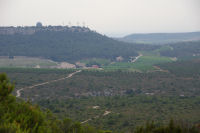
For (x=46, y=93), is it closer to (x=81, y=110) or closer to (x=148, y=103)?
(x=81, y=110)

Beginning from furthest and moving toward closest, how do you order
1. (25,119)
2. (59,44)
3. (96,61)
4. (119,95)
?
(59,44), (96,61), (119,95), (25,119)

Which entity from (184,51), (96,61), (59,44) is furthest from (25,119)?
(184,51)

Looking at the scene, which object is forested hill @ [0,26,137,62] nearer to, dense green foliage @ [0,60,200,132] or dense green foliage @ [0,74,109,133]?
dense green foliage @ [0,60,200,132]

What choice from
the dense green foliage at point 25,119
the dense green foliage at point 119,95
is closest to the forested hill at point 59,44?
the dense green foliage at point 119,95

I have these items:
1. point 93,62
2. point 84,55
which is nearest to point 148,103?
point 93,62

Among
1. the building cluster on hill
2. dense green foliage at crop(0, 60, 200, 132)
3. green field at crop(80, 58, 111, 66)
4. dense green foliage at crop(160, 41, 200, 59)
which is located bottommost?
dense green foliage at crop(0, 60, 200, 132)

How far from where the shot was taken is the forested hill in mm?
89062

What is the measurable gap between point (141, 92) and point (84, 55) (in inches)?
1846

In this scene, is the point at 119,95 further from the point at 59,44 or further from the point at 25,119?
the point at 59,44

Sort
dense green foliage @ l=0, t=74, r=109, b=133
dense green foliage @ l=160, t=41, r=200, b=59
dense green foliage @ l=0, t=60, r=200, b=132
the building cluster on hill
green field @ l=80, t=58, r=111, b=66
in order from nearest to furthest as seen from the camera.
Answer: dense green foliage @ l=0, t=74, r=109, b=133
dense green foliage @ l=0, t=60, r=200, b=132
green field @ l=80, t=58, r=111, b=66
dense green foliage @ l=160, t=41, r=200, b=59
the building cluster on hill

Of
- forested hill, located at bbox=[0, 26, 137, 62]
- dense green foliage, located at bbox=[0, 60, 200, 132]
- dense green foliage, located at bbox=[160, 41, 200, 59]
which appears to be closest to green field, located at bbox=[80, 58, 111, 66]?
forested hill, located at bbox=[0, 26, 137, 62]

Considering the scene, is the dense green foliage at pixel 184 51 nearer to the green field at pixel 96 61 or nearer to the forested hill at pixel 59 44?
the forested hill at pixel 59 44

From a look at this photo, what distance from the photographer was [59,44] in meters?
97.5

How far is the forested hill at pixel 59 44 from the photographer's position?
89.1 meters
